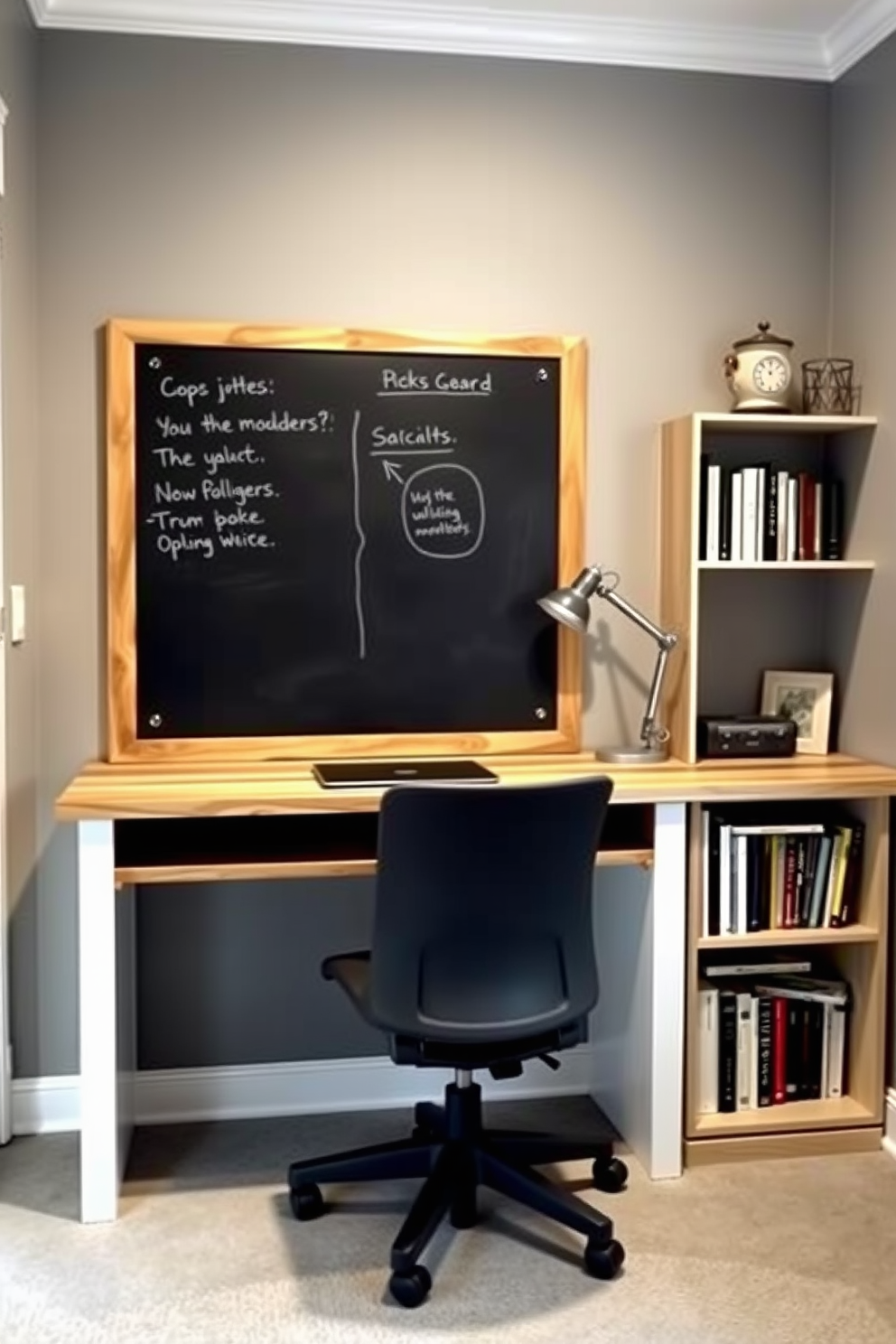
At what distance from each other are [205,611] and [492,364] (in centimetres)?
89

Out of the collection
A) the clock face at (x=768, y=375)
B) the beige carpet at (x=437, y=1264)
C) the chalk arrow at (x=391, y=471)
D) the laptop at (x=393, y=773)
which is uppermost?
the clock face at (x=768, y=375)

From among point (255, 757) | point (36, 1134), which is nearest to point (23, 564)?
point (255, 757)

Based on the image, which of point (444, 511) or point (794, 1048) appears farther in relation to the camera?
point (444, 511)

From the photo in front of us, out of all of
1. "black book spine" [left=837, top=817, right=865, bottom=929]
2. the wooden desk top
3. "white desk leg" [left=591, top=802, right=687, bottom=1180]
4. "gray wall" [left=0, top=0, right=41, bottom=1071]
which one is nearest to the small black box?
the wooden desk top

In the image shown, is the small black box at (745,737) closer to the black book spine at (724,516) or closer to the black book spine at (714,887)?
the black book spine at (714,887)

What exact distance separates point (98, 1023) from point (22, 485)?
1.16 metres

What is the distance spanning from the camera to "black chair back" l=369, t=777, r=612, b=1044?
2117mm

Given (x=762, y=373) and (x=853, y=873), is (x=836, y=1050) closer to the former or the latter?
(x=853, y=873)

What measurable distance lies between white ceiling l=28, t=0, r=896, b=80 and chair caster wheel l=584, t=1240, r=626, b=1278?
260 centimetres

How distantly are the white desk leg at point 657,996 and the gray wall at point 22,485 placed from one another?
130cm

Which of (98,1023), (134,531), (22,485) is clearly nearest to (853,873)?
(98,1023)

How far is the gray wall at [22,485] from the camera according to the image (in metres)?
2.63

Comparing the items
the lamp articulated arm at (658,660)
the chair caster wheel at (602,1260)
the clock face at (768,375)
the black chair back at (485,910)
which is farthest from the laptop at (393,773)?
the clock face at (768,375)

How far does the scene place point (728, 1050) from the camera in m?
2.81
